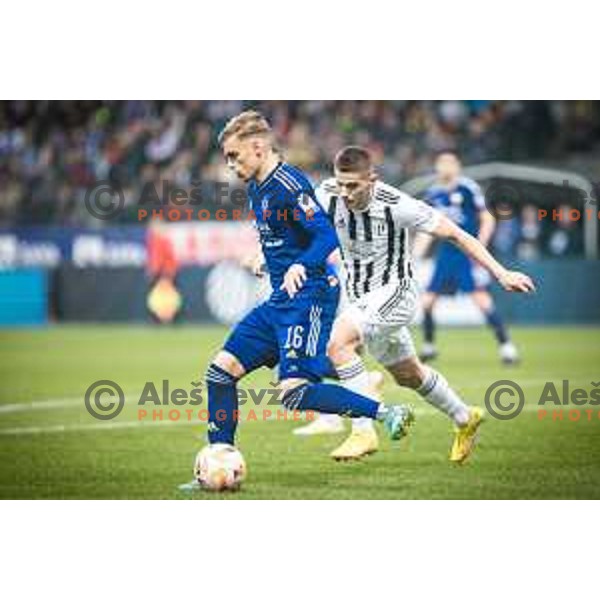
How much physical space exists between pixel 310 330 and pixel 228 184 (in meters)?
11.9

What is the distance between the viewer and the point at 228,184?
18.3 meters

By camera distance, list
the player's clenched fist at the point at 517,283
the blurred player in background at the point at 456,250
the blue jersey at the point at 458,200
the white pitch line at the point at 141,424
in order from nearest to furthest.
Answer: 1. the player's clenched fist at the point at 517,283
2. the white pitch line at the point at 141,424
3. the blurred player in background at the point at 456,250
4. the blue jersey at the point at 458,200

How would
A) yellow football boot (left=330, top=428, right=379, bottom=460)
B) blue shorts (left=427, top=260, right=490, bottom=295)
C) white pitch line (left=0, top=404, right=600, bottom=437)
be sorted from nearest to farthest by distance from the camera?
yellow football boot (left=330, top=428, right=379, bottom=460) → white pitch line (left=0, top=404, right=600, bottom=437) → blue shorts (left=427, top=260, right=490, bottom=295)

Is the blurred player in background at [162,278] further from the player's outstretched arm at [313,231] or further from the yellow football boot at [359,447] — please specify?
the player's outstretched arm at [313,231]

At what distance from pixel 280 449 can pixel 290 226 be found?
1947 millimetres

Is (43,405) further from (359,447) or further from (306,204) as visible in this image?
(306,204)

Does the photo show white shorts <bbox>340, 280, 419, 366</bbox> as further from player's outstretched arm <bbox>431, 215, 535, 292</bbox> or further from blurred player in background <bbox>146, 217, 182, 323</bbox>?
blurred player in background <bbox>146, 217, 182, 323</bbox>

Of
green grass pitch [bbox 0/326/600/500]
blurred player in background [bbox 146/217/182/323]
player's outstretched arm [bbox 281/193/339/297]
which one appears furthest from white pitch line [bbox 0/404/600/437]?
blurred player in background [bbox 146/217/182/323]

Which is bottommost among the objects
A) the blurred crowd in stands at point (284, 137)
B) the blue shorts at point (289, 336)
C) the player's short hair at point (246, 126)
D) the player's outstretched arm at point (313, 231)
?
the blue shorts at point (289, 336)

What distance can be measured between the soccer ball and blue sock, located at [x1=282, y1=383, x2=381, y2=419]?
0.37 m

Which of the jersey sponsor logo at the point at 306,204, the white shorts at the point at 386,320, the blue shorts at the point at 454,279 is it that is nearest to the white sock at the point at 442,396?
the white shorts at the point at 386,320

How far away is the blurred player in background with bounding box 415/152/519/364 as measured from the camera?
12.8 metres

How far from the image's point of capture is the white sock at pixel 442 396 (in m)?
7.27
